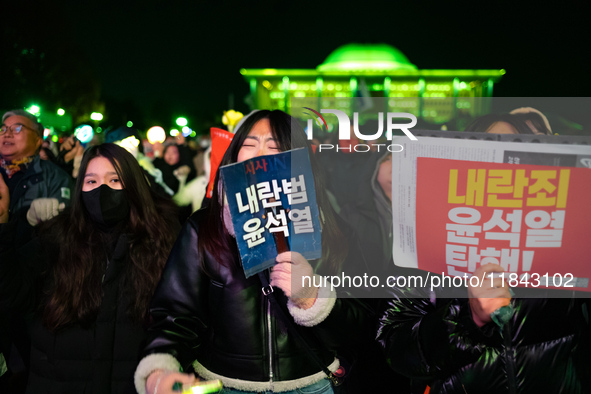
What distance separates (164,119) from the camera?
61969 millimetres

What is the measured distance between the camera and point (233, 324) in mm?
1574

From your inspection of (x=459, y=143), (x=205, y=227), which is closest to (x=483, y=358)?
(x=459, y=143)

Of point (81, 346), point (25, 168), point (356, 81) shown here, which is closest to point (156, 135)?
point (25, 168)

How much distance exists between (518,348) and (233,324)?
91cm

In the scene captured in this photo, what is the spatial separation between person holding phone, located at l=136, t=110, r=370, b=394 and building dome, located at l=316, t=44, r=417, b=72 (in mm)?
53485

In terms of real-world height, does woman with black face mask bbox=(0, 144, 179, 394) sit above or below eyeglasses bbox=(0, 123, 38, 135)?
below

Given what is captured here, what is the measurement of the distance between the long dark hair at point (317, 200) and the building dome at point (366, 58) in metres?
53.4

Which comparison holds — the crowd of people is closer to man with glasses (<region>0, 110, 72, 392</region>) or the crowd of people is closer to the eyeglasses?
man with glasses (<region>0, 110, 72, 392</region>)

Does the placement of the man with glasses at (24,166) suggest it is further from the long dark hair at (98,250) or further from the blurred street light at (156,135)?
the blurred street light at (156,135)

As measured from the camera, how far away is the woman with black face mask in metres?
2.09

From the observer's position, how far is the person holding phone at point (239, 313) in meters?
1.55

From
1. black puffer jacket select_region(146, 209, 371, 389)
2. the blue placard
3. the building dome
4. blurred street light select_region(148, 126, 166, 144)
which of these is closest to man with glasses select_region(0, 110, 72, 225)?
black puffer jacket select_region(146, 209, 371, 389)

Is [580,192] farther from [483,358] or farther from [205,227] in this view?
[205,227]

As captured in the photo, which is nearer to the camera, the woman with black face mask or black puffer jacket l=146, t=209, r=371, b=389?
black puffer jacket l=146, t=209, r=371, b=389
